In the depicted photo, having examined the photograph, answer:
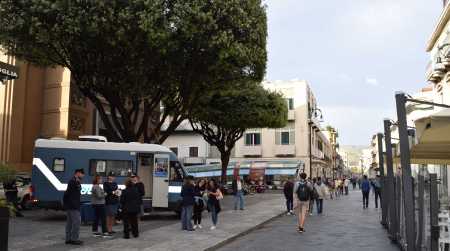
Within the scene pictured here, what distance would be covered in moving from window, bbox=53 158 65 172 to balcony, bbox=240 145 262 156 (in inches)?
1689

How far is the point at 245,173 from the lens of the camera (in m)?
53.8

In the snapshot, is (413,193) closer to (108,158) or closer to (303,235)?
(303,235)

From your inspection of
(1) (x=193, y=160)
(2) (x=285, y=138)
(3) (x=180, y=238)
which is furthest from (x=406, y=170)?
(1) (x=193, y=160)

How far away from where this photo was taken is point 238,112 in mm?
32844

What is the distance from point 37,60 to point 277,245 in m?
13.0

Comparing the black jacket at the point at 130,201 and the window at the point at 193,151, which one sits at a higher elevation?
the window at the point at 193,151

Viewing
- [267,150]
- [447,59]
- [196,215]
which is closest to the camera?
[196,215]

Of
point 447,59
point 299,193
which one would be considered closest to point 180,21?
point 299,193

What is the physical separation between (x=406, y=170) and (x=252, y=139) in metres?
51.0

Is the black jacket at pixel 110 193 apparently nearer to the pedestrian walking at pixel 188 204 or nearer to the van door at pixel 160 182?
the pedestrian walking at pixel 188 204

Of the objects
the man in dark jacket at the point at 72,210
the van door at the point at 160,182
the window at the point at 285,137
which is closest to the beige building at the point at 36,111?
the van door at the point at 160,182

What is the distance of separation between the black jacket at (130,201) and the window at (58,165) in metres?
5.45

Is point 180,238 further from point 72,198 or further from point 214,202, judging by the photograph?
point 72,198

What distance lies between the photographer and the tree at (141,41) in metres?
16.0
